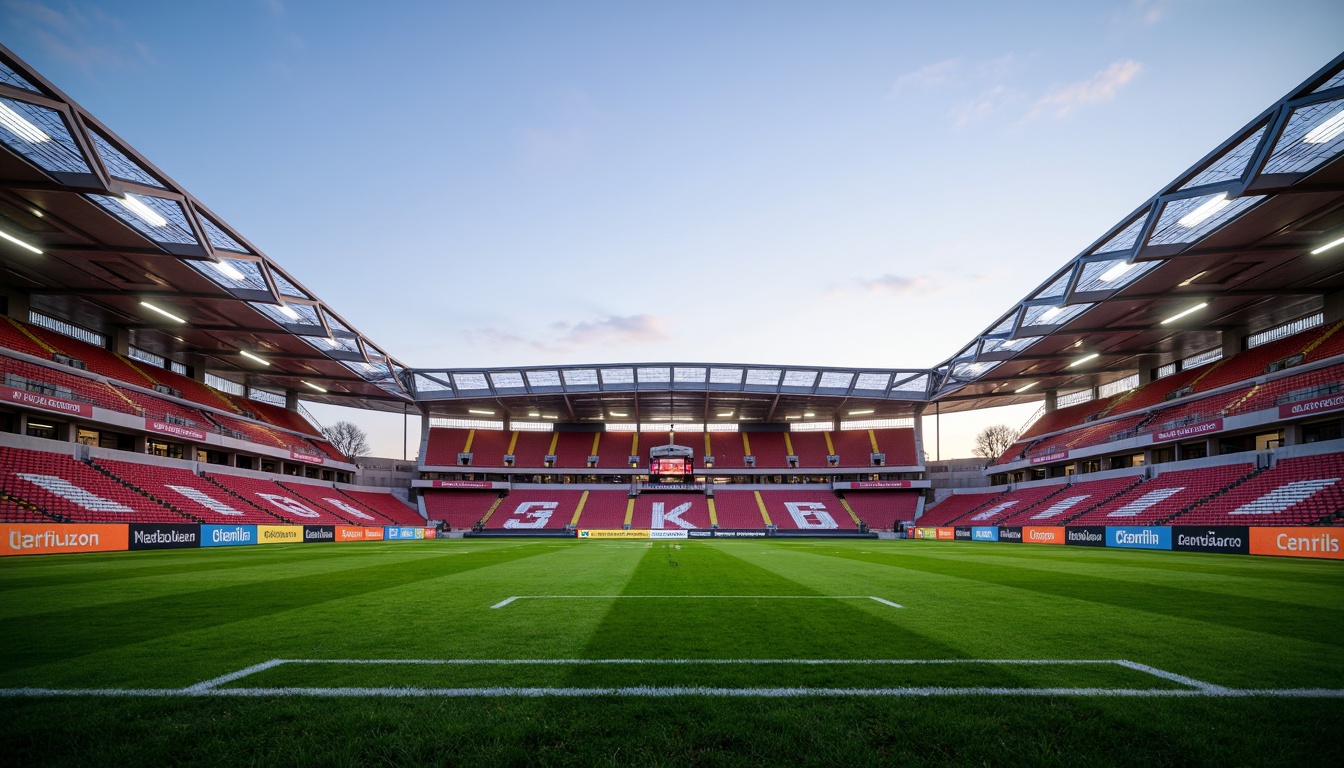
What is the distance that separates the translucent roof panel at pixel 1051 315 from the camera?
117ft

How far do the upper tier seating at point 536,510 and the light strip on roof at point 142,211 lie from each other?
3510 centimetres

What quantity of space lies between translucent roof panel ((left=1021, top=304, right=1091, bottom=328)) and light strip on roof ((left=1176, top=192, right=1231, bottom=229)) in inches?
379

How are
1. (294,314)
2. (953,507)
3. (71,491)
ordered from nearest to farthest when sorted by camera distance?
(71,491) < (294,314) < (953,507)

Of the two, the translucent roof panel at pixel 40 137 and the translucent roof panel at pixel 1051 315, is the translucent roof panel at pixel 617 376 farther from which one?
the translucent roof panel at pixel 40 137

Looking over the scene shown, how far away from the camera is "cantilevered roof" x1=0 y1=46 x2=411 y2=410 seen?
20.0 meters

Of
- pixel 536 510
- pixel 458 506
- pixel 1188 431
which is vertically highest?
pixel 1188 431

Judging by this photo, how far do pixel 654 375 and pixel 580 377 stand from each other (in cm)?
659

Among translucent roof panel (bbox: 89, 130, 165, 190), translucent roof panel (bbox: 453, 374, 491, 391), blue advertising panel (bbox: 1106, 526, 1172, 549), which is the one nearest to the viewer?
translucent roof panel (bbox: 89, 130, 165, 190)

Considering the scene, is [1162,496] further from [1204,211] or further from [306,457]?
[306,457]

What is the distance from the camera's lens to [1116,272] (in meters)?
30.9

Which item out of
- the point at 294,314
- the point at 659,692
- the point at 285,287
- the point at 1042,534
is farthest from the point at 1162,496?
the point at 294,314

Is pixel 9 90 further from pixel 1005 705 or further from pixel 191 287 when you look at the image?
pixel 1005 705

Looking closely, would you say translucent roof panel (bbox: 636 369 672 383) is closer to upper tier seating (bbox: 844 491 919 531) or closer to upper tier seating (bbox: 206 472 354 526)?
upper tier seating (bbox: 844 491 919 531)

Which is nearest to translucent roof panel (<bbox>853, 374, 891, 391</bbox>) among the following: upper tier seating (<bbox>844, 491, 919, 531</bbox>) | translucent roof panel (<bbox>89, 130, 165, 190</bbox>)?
upper tier seating (<bbox>844, 491, 919, 531</bbox>)
